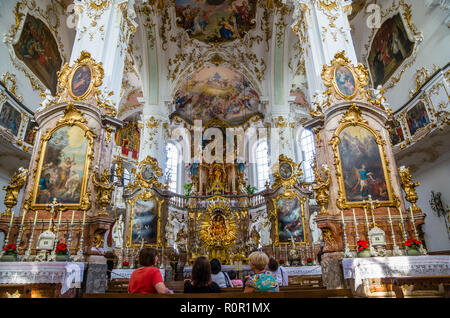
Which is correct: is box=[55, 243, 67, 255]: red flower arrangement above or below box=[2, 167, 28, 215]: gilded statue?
below

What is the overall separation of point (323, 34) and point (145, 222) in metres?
9.61

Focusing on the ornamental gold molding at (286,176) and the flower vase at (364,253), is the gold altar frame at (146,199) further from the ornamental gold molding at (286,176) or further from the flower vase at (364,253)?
the flower vase at (364,253)

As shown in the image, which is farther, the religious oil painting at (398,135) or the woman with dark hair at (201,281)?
the religious oil painting at (398,135)

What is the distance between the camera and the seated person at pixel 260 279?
2.75 metres

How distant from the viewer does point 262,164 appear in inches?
818

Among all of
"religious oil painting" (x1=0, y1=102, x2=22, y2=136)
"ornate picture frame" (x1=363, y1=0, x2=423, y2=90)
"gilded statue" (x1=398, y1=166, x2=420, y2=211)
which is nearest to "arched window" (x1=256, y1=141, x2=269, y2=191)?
"ornate picture frame" (x1=363, y1=0, x2=423, y2=90)

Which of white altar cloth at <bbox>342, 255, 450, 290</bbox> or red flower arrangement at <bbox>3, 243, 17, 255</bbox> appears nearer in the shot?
white altar cloth at <bbox>342, 255, 450, 290</bbox>

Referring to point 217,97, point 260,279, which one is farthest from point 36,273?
point 217,97

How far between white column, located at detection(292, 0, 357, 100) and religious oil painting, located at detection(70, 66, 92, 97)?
19.5 feet

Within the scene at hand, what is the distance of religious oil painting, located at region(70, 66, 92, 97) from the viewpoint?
6906 mm

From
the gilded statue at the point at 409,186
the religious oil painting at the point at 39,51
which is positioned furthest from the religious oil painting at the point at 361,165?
the religious oil painting at the point at 39,51

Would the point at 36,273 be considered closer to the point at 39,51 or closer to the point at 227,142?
the point at 39,51

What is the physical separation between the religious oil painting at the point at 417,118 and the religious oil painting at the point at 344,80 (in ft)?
13.2

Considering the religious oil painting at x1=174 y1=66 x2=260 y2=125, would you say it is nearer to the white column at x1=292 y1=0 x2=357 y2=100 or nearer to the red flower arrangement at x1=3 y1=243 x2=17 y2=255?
the white column at x1=292 y1=0 x2=357 y2=100
